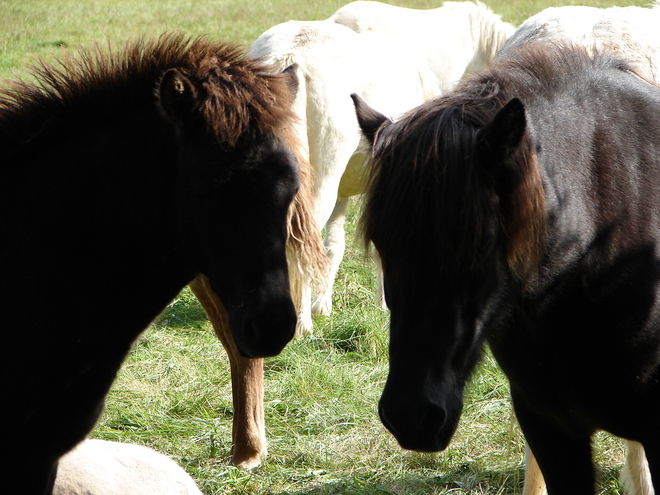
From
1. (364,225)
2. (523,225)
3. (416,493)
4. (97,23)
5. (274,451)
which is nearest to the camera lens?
(523,225)

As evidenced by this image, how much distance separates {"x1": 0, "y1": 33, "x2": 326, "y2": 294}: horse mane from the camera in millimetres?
2146

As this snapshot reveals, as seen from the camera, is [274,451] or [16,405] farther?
[274,451]

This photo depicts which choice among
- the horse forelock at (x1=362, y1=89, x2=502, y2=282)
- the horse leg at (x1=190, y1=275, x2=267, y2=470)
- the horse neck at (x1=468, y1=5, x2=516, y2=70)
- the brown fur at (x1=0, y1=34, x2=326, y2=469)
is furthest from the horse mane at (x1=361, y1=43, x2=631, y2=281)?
the horse neck at (x1=468, y1=5, x2=516, y2=70)

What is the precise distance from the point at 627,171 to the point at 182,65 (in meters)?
1.43

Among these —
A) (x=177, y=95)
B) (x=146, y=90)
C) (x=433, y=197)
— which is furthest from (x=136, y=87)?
(x=433, y=197)

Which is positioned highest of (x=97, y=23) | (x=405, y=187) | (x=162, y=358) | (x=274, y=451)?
(x=405, y=187)

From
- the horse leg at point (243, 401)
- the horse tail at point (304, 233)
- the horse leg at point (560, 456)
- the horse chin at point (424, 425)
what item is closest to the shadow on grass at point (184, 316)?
the horse leg at point (243, 401)

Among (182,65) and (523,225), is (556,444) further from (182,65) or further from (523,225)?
(182,65)

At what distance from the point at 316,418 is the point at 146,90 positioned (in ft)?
7.07

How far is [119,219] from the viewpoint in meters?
2.19

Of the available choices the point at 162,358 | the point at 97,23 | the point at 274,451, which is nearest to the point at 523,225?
the point at 274,451

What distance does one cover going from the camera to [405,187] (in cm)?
172

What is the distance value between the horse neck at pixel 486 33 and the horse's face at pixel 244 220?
513cm

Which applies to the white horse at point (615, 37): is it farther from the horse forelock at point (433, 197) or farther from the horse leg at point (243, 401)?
the horse leg at point (243, 401)
